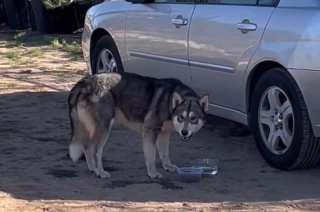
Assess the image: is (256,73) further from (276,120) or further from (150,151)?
Answer: (150,151)

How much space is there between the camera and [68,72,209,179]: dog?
6.18 metres

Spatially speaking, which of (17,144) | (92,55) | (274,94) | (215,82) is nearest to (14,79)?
(92,55)

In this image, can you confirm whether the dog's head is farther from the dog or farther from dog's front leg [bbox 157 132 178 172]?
dog's front leg [bbox 157 132 178 172]

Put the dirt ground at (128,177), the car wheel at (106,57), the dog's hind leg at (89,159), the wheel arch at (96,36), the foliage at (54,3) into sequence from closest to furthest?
the dirt ground at (128,177), the dog's hind leg at (89,159), the car wheel at (106,57), the wheel arch at (96,36), the foliage at (54,3)

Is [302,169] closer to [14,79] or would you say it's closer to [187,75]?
[187,75]

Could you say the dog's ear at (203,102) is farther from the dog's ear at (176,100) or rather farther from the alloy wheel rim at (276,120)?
the alloy wheel rim at (276,120)

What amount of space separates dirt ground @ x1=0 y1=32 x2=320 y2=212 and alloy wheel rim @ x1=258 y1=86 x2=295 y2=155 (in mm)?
232

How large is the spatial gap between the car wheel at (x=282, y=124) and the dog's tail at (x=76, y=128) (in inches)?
55.3

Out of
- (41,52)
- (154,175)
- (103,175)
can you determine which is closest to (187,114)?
(154,175)

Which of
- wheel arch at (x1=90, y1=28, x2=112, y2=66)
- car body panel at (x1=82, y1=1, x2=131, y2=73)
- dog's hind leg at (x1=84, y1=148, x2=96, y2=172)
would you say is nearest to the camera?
dog's hind leg at (x1=84, y1=148, x2=96, y2=172)

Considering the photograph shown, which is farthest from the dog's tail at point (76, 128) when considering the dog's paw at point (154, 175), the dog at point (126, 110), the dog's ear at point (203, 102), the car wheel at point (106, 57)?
the car wheel at point (106, 57)

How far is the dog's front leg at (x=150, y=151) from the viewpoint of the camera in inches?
245

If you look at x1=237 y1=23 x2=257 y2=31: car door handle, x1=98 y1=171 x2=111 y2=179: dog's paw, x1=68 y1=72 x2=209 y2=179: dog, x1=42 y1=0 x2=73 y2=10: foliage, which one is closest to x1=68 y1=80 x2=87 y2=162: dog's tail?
x1=68 y1=72 x2=209 y2=179: dog

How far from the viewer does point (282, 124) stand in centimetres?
619
